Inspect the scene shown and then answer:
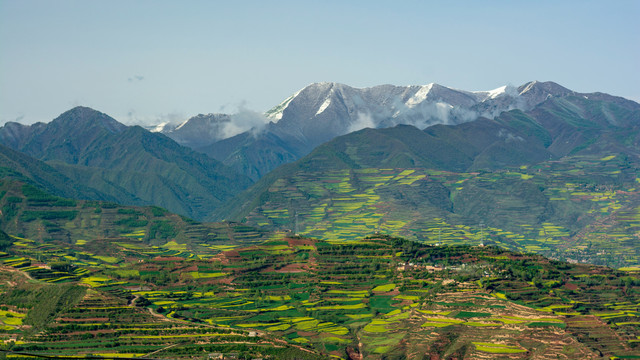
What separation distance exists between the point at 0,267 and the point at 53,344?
4964cm

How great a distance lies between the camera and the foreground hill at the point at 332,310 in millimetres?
146250

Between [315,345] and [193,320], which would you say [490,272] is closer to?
[315,345]

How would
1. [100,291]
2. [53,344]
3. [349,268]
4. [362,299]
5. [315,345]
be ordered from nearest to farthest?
[53,344]
[315,345]
[100,291]
[362,299]
[349,268]

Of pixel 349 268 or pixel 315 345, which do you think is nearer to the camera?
pixel 315 345

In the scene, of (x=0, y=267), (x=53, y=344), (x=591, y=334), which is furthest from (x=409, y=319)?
(x=0, y=267)

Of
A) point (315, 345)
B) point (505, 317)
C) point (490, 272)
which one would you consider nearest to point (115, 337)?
point (315, 345)

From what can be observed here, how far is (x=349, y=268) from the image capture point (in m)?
197

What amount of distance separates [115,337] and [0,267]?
50.0 metres

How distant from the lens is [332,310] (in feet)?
577

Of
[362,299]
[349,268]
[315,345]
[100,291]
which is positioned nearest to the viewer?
[315,345]

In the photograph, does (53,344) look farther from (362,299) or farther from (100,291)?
(362,299)

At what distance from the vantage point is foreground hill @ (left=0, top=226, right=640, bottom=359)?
5758 inches

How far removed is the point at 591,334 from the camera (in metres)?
159

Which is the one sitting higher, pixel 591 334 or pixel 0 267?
pixel 0 267
